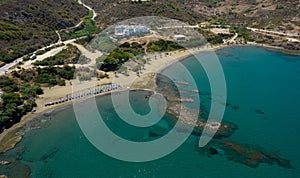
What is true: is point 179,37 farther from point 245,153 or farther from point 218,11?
point 245,153

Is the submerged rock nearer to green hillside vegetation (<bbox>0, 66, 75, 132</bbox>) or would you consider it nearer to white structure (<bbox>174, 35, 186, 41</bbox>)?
green hillside vegetation (<bbox>0, 66, 75, 132</bbox>)

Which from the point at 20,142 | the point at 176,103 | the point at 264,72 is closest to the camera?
the point at 20,142

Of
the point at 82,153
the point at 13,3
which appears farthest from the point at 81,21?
the point at 82,153

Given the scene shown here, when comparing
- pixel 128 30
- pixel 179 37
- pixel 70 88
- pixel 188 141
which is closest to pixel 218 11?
pixel 179 37

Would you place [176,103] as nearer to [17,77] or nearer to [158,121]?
[158,121]

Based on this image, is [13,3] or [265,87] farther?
[13,3]

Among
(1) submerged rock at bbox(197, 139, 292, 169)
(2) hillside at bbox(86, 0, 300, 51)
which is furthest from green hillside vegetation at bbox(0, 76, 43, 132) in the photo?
(2) hillside at bbox(86, 0, 300, 51)

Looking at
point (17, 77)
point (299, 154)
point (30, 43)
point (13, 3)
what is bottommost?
point (299, 154)
